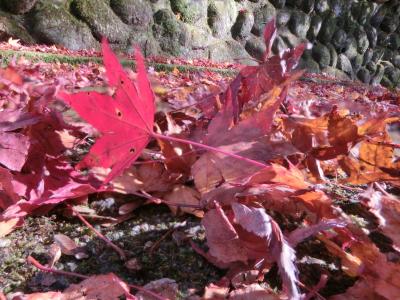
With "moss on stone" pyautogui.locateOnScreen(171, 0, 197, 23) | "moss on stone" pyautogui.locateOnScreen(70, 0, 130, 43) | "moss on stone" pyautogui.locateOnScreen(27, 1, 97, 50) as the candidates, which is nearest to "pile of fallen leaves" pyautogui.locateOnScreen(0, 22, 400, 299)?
"moss on stone" pyautogui.locateOnScreen(27, 1, 97, 50)

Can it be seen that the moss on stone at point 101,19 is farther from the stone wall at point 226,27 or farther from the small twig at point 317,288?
the small twig at point 317,288

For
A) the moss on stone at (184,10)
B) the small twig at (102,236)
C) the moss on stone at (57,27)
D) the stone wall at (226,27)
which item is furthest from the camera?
the moss on stone at (184,10)

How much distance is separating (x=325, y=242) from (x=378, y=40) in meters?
13.1

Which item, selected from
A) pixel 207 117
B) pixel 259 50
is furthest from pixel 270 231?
pixel 259 50

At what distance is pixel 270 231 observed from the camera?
0.41 metres

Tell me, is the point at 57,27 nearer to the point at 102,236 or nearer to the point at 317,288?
the point at 102,236

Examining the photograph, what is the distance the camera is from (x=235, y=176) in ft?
1.66

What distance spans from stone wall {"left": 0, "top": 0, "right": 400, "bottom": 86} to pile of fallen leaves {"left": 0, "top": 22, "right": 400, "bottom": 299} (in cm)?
565

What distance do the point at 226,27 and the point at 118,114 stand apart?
8.34 metres

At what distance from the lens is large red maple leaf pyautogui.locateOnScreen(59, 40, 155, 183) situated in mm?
430

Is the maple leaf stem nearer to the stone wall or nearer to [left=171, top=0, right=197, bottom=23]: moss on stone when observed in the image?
the stone wall

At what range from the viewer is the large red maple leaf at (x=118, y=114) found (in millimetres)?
430

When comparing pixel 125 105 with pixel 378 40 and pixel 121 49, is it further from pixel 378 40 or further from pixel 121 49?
pixel 378 40

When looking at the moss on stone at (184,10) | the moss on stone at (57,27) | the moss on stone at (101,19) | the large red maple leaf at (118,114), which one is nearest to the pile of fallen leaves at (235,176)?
the large red maple leaf at (118,114)
